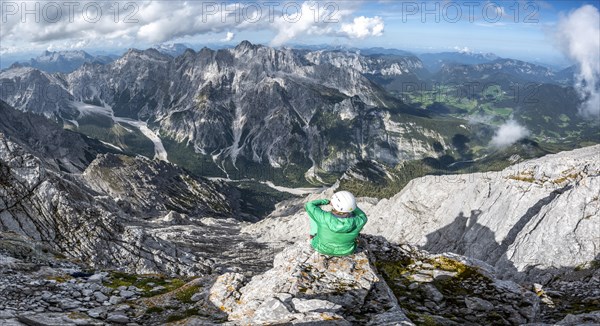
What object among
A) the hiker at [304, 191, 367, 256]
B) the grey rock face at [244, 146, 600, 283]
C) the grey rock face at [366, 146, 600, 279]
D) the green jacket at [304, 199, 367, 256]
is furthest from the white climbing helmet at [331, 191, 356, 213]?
the grey rock face at [366, 146, 600, 279]

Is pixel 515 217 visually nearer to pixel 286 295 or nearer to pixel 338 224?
pixel 338 224

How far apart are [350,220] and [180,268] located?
6395 cm

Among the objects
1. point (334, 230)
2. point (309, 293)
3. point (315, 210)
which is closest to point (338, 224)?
point (334, 230)

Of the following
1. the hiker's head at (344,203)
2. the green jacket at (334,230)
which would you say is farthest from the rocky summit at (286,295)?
the hiker's head at (344,203)

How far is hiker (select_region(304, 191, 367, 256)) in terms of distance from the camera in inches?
703

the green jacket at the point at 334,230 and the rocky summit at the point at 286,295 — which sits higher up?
the green jacket at the point at 334,230

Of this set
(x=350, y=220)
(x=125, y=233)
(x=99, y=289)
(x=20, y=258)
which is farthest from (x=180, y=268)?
(x=350, y=220)

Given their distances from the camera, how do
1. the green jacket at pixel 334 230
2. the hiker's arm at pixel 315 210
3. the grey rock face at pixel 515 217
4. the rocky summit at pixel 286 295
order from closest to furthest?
the rocky summit at pixel 286 295
the green jacket at pixel 334 230
the hiker's arm at pixel 315 210
the grey rock face at pixel 515 217

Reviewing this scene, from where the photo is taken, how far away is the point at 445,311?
18.3 metres

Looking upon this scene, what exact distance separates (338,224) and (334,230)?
1.42ft

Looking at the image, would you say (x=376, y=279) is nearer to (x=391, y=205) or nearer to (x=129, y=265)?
(x=129, y=265)

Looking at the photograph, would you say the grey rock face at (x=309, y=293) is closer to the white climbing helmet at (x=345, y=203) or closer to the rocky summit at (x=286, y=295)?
the rocky summit at (x=286, y=295)

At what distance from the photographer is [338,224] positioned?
58.5ft

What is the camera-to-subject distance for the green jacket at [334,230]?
17906 mm
